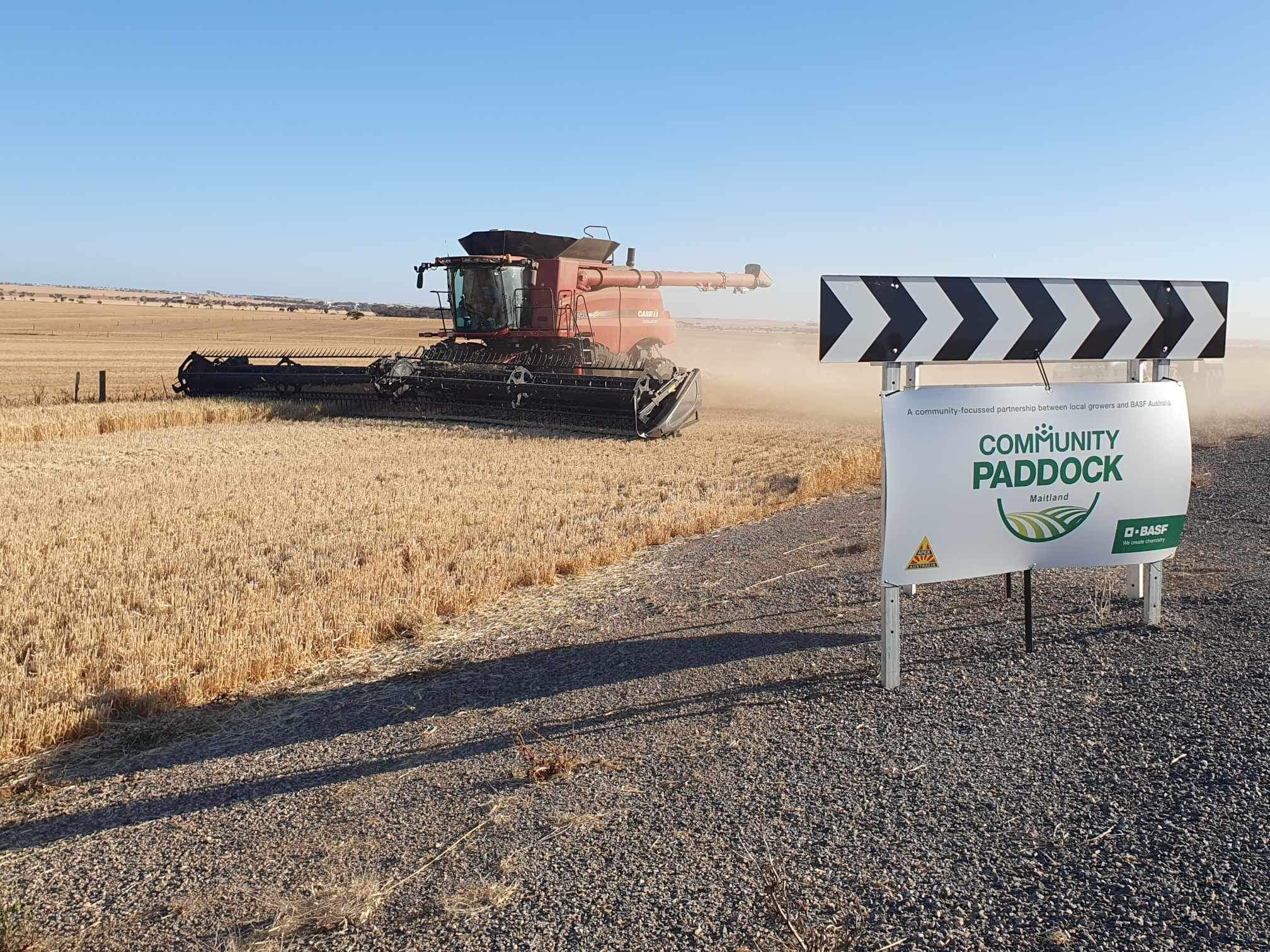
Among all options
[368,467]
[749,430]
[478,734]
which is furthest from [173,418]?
[478,734]

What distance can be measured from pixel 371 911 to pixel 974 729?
2340 millimetres

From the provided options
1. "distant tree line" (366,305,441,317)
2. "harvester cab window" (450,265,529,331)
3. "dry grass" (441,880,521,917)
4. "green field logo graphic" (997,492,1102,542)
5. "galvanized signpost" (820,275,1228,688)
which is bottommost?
"dry grass" (441,880,521,917)

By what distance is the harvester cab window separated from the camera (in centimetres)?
1914

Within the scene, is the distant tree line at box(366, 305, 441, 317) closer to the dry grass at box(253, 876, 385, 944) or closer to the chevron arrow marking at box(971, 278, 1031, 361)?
the chevron arrow marking at box(971, 278, 1031, 361)

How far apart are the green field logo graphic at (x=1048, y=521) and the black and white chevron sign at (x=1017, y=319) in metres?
0.73

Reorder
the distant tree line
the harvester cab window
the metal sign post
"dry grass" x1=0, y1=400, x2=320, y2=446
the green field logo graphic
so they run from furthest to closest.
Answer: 1. the distant tree line
2. the harvester cab window
3. "dry grass" x1=0, y1=400, x2=320, y2=446
4. the green field logo graphic
5. the metal sign post

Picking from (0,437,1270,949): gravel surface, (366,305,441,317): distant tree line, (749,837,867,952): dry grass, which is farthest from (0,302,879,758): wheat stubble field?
(366,305,441,317): distant tree line

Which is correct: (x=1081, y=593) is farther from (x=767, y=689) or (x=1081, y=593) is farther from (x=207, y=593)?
(x=207, y=593)

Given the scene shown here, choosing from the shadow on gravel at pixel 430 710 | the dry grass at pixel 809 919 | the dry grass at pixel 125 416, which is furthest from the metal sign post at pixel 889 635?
the dry grass at pixel 125 416

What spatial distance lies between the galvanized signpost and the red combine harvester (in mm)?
11329

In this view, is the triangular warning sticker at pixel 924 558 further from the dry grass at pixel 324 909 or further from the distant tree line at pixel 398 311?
the distant tree line at pixel 398 311

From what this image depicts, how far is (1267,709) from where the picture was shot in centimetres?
383

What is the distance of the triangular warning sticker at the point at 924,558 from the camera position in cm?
441

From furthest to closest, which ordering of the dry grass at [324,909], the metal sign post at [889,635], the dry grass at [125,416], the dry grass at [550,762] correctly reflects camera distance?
the dry grass at [125,416] → the metal sign post at [889,635] → the dry grass at [550,762] → the dry grass at [324,909]
